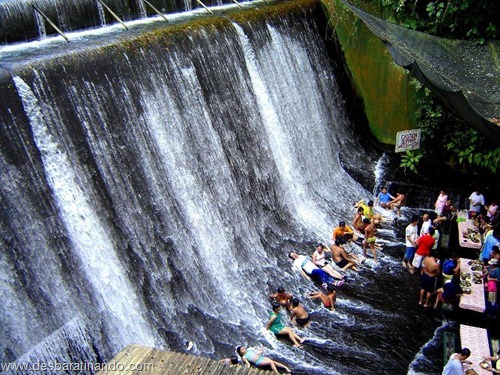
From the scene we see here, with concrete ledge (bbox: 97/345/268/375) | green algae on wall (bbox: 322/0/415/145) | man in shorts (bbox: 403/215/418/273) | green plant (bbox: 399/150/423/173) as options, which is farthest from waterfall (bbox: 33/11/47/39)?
green plant (bbox: 399/150/423/173)

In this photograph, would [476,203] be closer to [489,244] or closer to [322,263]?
[489,244]

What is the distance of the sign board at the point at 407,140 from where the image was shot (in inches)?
485

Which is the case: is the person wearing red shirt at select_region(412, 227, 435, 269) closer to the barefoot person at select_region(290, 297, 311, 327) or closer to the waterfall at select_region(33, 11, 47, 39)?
the barefoot person at select_region(290, 297, 311, 327)

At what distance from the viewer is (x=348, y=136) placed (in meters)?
13.3

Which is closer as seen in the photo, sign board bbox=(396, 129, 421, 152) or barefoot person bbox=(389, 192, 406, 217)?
barefoot person bbox=(389, 192, 406, 217)

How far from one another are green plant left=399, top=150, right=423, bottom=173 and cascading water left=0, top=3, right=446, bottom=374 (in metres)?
2.22

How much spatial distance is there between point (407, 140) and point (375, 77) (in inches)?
74.7

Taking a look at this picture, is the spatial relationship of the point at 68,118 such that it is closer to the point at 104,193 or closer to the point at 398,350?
the point at 104,193

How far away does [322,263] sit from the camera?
30.6 feet

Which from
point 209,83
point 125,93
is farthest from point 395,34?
point 125,93

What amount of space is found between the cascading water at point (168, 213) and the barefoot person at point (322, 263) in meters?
0.33

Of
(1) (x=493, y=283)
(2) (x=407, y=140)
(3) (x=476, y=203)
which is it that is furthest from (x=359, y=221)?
(2) (x=407, y=140)

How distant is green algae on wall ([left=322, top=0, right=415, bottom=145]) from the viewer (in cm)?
1288

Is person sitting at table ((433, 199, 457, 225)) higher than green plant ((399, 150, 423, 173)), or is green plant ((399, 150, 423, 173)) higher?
green plant ((399, 150, 423, 173))
